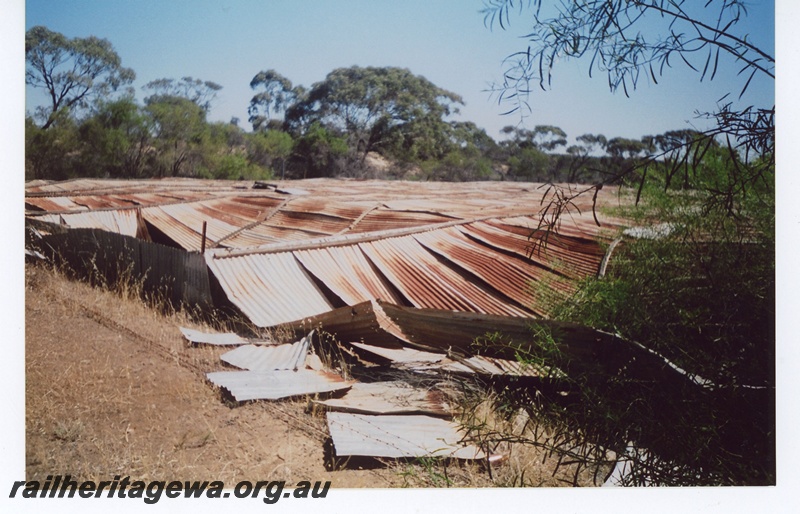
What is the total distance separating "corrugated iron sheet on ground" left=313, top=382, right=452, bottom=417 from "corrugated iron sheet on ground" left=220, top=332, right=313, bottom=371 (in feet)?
0.71

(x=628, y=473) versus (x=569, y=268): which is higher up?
(x=569, y=268)

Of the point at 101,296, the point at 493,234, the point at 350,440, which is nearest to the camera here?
the point at 350,440

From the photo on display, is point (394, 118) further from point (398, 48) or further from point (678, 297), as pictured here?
point (678, 297)

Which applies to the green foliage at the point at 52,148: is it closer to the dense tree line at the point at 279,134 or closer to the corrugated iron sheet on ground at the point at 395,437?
the dense tree line at the point at 279,134

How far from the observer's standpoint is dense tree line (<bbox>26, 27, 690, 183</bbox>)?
323cm

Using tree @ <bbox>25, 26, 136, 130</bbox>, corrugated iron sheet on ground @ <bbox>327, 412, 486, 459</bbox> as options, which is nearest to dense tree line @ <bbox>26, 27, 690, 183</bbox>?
tree @ <bbox>25, 26, 136, 130</bbox>

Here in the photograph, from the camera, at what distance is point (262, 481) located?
2961mm

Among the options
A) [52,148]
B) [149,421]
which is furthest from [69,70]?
[149,421]

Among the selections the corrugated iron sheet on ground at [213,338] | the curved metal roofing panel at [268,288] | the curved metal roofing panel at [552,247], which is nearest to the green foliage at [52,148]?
the curved metal roofing panel at [268,288]

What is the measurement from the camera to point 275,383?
3012 millimetres

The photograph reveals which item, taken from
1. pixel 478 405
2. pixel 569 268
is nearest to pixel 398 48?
pixel 569 268

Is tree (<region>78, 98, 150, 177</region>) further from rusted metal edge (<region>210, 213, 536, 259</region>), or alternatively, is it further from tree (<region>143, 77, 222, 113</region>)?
rusted metal edge (<region>210, 213, 536, 259</region>)

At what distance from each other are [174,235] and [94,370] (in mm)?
727

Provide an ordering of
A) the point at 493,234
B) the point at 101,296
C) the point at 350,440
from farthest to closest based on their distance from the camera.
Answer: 1. the point at 493,234
2. the point at 101,296
3. the point at 350,440
